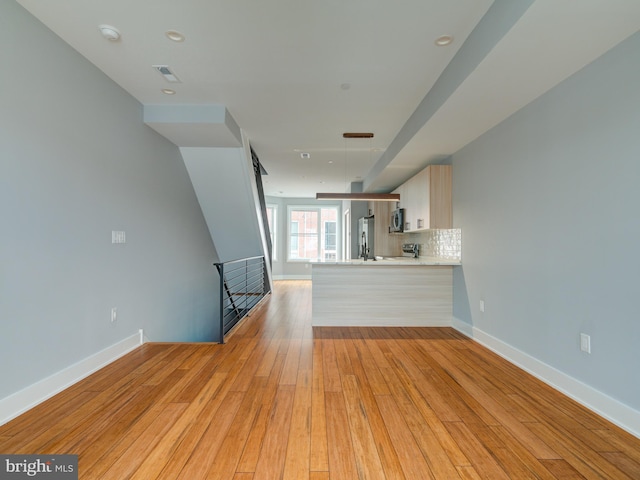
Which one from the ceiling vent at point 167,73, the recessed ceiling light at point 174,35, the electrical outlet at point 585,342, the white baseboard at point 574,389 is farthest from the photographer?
the ceiling vent at point 167,73

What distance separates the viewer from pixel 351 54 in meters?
2.49

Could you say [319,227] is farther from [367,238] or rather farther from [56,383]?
[56,383]

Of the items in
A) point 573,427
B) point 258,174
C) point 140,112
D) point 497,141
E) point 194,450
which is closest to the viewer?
point 194,450

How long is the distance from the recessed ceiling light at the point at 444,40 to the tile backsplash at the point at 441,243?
2.44m

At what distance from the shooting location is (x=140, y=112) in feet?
11.1

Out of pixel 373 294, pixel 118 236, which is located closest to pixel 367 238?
pixel 373 294

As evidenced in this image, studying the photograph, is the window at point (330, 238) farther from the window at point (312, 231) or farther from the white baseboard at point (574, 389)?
the white baseboard at point (574, 389)

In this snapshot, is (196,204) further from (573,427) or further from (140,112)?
(573,427)

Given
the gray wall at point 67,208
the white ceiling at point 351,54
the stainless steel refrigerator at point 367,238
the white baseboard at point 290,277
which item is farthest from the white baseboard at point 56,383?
the white baseboard at point 290,277

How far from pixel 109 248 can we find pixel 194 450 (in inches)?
83.3

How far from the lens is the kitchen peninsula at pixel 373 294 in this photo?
4.16 metres

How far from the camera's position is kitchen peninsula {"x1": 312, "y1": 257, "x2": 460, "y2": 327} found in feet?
13.7

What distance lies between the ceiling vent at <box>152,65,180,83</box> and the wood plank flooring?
2710mm

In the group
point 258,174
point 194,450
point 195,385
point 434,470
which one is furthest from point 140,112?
point 434,470
